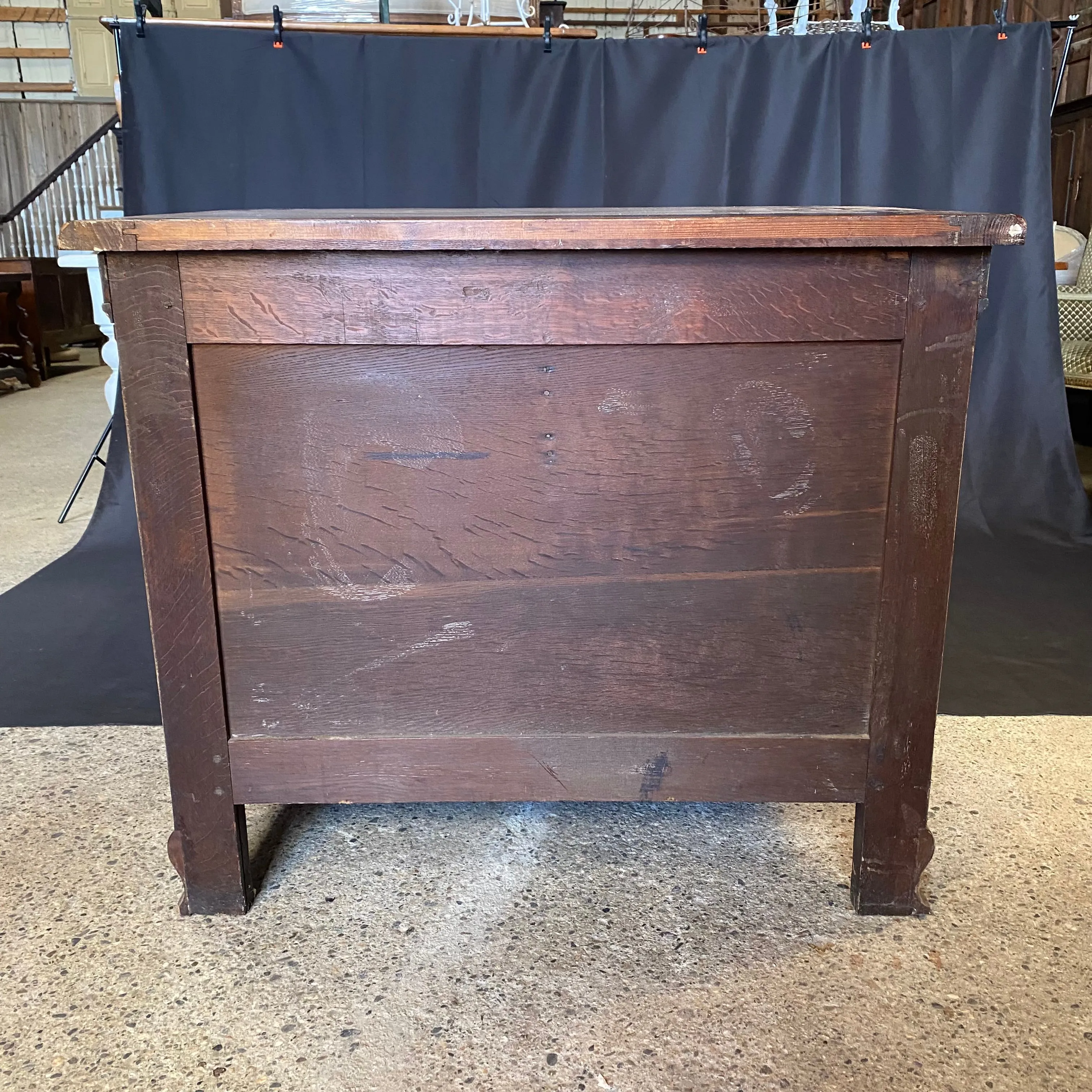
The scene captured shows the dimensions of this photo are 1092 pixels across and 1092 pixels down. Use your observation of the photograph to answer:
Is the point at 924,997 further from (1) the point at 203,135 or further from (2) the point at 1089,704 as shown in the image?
(1) the point at 203,135

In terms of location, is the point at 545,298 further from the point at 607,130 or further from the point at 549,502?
the point at 607,130

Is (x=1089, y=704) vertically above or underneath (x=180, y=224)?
underneath

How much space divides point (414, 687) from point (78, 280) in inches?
307

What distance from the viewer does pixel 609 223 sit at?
97 centimetres

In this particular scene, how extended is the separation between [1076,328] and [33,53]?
34.7ft

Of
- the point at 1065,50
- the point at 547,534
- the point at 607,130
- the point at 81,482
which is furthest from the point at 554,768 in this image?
the point at 1065,50

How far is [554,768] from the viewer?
46.1 inches

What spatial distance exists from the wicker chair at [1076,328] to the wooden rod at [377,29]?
217cm

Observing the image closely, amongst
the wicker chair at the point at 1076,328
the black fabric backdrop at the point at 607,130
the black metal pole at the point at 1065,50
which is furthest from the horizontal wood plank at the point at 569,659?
the wicker chair at the point at 1076,328

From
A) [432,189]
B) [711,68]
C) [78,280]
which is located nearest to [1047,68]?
[711,68]

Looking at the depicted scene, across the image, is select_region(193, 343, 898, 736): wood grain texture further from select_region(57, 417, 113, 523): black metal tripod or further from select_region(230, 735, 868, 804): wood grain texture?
select_region(57, 417, 113, 523): black metal tripod

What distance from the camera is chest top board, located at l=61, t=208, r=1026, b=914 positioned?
1014 millimetres

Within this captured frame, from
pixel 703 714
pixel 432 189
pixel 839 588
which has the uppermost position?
pixel 432 189

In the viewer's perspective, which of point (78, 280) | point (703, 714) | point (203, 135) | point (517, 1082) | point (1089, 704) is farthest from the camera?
point (78, 280)
